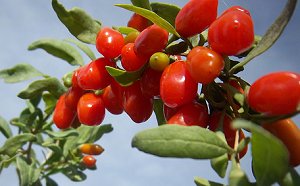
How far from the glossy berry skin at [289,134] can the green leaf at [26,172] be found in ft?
8.37

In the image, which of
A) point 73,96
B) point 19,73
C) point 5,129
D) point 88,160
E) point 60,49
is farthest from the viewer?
point 88,160

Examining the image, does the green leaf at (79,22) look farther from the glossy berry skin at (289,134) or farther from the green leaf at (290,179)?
the green leaf at (290,179)

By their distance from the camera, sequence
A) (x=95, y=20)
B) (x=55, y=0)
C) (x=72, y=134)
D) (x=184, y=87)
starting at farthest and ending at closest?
(x=72, y=134) < (x=95, y=20) < (x=55, y=0) < (x=184, y=87)

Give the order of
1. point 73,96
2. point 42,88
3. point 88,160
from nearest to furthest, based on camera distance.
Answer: point 73,96
point 42,88
point 88,160

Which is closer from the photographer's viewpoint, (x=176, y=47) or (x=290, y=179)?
(x=290, y=179)

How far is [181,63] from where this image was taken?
4.96 ft

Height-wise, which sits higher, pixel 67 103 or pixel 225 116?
pixel 225 116

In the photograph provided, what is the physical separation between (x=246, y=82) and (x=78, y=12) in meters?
0.88

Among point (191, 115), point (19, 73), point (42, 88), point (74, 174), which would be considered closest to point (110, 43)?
point (191, 115)

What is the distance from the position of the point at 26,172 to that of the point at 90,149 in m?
0.83

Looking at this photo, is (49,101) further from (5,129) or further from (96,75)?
(96,75)

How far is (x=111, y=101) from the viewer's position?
2.09 meters

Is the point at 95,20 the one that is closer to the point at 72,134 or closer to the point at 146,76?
the point at 146,76

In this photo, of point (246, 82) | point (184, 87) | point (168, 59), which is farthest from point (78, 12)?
point (246, 82)
